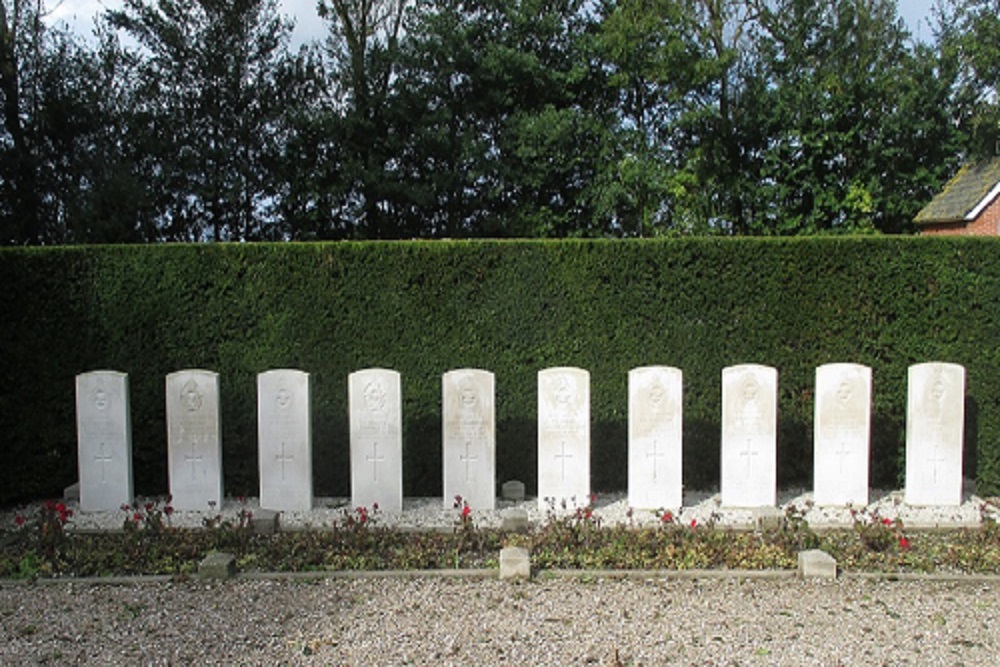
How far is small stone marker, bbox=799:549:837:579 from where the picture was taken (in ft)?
17.9

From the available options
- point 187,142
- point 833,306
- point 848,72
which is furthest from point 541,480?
point 848,72

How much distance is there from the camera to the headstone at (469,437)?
714 cm

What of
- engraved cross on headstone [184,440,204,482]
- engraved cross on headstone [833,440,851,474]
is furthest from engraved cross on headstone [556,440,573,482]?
engraved cross on headstone [184,440,204,482]

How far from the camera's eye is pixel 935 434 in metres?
7.26

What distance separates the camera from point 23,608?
5.06m

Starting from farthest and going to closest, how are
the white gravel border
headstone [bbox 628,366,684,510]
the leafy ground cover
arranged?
headstone [bbox 628,366,684,510] < the white gravel border < the leafy ground cover

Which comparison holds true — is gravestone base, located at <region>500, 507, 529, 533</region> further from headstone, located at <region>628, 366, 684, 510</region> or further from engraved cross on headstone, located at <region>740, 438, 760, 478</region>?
engraved cross on headstone, located at <region>740, 438, 760, 478</region>

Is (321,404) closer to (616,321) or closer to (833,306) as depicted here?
(616,321)

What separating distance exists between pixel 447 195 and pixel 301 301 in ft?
37.9

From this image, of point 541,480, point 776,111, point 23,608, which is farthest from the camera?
point 776,111

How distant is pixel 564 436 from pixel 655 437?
828mm

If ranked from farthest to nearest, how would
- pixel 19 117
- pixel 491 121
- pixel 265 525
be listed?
pixel 491 121, pixel 19 117, pixel 265 525

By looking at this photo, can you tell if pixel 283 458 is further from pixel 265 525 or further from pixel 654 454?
pixel 654 454

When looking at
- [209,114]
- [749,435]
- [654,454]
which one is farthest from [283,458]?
[209,114]
